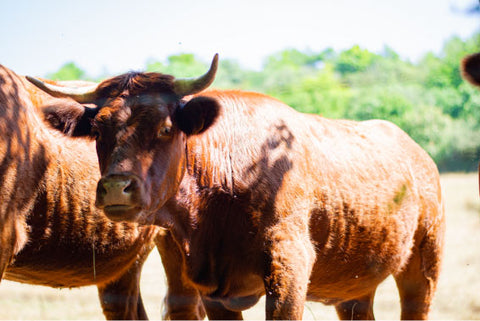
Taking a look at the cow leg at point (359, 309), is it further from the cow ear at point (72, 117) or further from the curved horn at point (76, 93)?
the curved horn at point (76, 93)

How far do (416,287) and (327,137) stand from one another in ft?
6.59

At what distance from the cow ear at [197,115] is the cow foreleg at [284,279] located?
0.96 m

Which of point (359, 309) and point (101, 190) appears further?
point (359, 309)

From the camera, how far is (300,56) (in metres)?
7.78

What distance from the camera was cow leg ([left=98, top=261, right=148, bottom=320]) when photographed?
19.9 feet

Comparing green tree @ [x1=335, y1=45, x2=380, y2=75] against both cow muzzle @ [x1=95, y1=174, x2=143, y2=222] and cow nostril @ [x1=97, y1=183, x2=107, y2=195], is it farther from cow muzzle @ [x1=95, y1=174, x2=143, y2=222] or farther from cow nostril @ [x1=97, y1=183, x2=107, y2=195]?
cow nostril @ [x1=97, y1=183, x2=107, y2=195]

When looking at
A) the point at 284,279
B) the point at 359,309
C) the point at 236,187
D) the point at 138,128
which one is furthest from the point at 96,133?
the point at 359,309

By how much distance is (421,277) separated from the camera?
5.94m

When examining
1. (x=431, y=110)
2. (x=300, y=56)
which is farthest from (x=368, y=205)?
(x=300, y=56)

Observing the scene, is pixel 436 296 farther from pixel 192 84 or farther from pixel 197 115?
pixel 192 84

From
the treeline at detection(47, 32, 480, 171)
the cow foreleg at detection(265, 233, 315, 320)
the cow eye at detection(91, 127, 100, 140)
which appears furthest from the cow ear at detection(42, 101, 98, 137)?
the cow foreleg at detection(265, 233, 315, 320)

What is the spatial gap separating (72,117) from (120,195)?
989 mm

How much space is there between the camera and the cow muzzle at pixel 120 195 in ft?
11.7

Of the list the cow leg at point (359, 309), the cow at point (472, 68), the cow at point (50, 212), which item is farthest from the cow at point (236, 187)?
the cow at point (472, 68)
